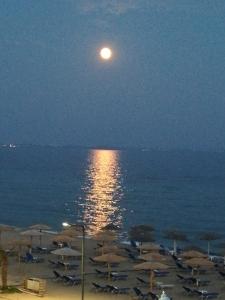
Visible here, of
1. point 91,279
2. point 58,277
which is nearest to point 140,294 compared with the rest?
point 91,279

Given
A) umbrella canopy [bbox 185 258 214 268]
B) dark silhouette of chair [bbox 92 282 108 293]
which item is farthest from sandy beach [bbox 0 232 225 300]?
umbrella canopy [bbox 185 258 214 268]

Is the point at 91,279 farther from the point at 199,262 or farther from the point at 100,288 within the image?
the point at 199,262

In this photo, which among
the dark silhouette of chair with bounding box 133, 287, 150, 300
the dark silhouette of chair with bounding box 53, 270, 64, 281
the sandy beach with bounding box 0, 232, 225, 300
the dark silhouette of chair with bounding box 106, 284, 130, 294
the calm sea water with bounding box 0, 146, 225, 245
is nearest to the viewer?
the dark silhouette of chair with bounding box 133, 287, 150, 300

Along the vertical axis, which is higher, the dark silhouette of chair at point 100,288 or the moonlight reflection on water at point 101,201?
the moonlight reflection on water at point 101,201

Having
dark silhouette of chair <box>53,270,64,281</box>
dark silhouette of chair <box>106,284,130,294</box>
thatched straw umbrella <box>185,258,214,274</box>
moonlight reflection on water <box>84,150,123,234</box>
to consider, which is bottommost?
dark silhouette of chair <box>106,284,130,294</box>

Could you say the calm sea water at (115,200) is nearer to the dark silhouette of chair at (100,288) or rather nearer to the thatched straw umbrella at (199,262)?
the thatched straw umbrella at (199,262)

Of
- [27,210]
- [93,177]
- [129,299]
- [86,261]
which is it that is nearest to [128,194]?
[27,210]

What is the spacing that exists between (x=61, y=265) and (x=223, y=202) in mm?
71354

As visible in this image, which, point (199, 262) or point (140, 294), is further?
point (199, 262)

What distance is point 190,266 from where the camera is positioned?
3092 cm

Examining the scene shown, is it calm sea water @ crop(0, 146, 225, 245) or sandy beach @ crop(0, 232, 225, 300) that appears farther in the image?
calm sea water @ crop(0, 146, 225, 245)

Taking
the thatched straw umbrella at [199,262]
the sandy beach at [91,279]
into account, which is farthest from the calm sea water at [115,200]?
the thatched straw umbrella at [199,262]

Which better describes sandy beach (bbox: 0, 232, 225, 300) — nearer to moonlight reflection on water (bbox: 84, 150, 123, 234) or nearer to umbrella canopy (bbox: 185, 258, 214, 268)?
umbrella canopy (bbox: 185, 258, 214, 268)

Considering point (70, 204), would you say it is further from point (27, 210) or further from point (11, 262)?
point (11, 262)
